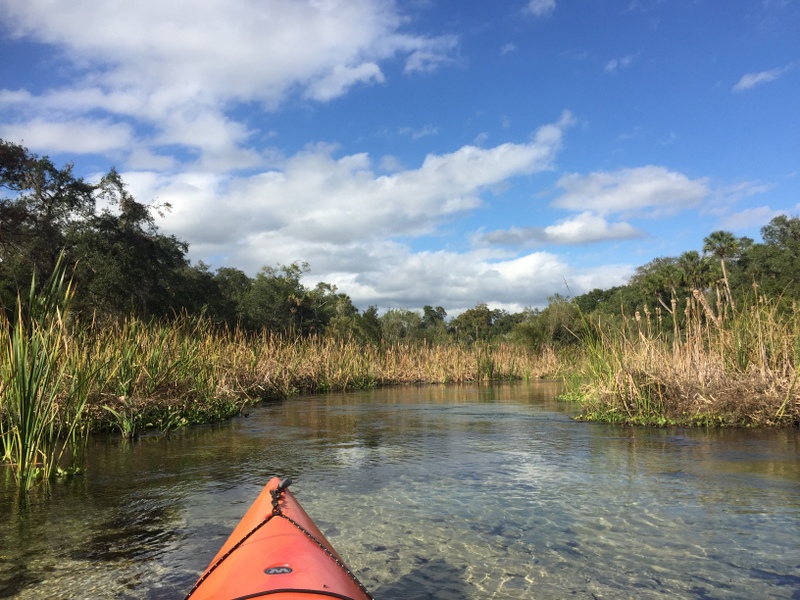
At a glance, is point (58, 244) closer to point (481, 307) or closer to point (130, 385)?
point (130, 385)

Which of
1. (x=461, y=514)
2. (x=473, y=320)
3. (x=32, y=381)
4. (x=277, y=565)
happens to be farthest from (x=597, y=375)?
(x=473, y=320)

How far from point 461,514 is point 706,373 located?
5489 millimetres

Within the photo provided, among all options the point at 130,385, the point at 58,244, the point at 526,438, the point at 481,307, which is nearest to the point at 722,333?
the point at 526,438

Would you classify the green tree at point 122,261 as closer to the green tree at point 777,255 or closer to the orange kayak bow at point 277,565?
the orange kayak bow at point 277,565

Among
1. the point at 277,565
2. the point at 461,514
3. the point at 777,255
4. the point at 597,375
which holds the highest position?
the point at 777,255

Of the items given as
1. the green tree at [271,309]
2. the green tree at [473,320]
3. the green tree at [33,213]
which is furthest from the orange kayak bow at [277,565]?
the green tree at [473,320]

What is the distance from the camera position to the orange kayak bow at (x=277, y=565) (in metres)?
1.92

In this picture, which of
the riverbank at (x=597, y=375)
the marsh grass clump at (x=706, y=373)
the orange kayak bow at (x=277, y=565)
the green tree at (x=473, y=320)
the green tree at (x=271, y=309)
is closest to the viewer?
the orange kayak bow at (x=277, y=565)

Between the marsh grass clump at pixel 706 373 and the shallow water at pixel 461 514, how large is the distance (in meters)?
0.47

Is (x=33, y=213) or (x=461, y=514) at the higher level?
(x=33, y=213)

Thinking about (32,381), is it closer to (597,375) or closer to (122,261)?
(597,375)

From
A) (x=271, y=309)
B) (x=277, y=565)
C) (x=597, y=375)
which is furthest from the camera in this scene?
(x=271, y=309)

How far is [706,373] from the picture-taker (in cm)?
805

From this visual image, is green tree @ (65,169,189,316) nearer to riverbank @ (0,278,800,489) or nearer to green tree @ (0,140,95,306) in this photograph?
green tree @ (0,140,95,306)
